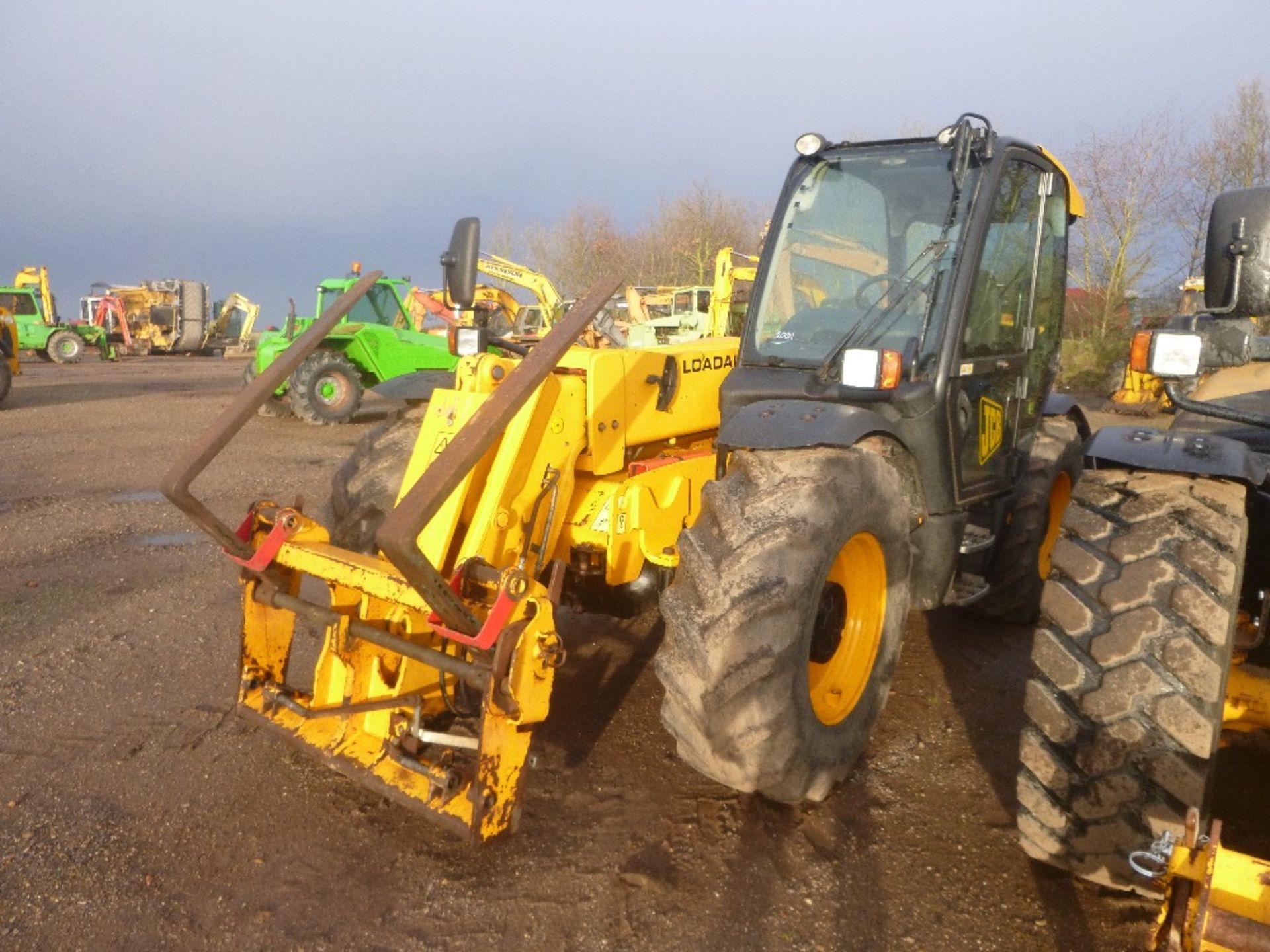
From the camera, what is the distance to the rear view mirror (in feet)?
11.2

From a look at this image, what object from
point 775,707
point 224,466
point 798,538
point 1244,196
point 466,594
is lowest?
point 224,466

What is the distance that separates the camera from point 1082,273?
22.3 meters

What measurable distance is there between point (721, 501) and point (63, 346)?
2836 centimetres

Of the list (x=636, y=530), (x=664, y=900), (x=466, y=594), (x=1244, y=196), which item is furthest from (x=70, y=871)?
(x=1244, y=196)

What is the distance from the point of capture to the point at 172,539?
22.0 feet

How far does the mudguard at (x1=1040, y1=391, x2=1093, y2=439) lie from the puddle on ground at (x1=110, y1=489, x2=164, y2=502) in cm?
683

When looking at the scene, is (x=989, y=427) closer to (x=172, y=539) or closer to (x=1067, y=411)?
(x=1067, y=411)

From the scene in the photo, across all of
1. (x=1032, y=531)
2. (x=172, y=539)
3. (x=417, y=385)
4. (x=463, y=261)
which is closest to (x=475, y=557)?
(x=463, y=261)

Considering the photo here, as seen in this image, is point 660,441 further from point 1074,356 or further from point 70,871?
point 1074,356

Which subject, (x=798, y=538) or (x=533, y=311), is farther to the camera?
(x=533, y=311)

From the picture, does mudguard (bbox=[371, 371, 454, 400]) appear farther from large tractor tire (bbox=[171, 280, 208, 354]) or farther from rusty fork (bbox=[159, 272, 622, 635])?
large tractor tire (bbox=[171, 280, 208, 354])

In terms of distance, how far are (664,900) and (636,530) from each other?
4.56ft

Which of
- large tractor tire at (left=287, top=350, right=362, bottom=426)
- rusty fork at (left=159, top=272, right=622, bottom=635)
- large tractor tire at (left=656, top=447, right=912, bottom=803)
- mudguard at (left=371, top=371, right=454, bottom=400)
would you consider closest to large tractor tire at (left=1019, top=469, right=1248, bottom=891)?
large tractor tire at (left=656, top=447, right=912, bottom=803)

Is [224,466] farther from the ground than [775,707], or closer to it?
closer to it
